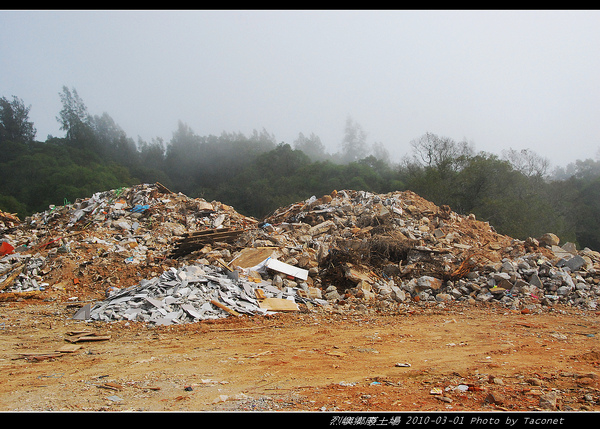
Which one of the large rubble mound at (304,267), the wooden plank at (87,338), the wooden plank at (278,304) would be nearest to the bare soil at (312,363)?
the wooden plank at (87,338)

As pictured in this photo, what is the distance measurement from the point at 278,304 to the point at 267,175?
1245 inches

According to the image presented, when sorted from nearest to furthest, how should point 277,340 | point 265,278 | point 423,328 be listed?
point 277,340, point 423,328, point 265,278

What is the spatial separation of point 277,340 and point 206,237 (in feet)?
21.5

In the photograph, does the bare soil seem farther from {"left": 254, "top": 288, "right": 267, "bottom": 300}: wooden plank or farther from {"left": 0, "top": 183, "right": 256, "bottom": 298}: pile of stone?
{"left": 0, "top": 183, "right": 256, "bottom": 298}: pile of stone

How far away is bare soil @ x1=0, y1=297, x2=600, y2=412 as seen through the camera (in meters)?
3.11

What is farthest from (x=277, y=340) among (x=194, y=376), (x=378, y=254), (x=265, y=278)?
(x=378, y=254)

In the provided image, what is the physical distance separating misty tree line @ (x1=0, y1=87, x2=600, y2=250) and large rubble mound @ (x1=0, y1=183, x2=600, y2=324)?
804 cm

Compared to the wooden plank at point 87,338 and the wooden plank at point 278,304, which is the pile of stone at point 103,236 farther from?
the wooden plank at point 87,338

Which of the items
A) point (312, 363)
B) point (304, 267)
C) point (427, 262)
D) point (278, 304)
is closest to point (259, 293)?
point (278, 304)

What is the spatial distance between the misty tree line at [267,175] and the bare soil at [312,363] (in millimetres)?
14208

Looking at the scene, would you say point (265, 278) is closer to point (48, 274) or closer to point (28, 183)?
point (48, 274)

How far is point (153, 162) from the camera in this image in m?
50.2

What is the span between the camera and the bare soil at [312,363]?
311 centimetres

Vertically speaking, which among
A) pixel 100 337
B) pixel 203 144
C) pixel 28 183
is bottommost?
pixel 100 337
